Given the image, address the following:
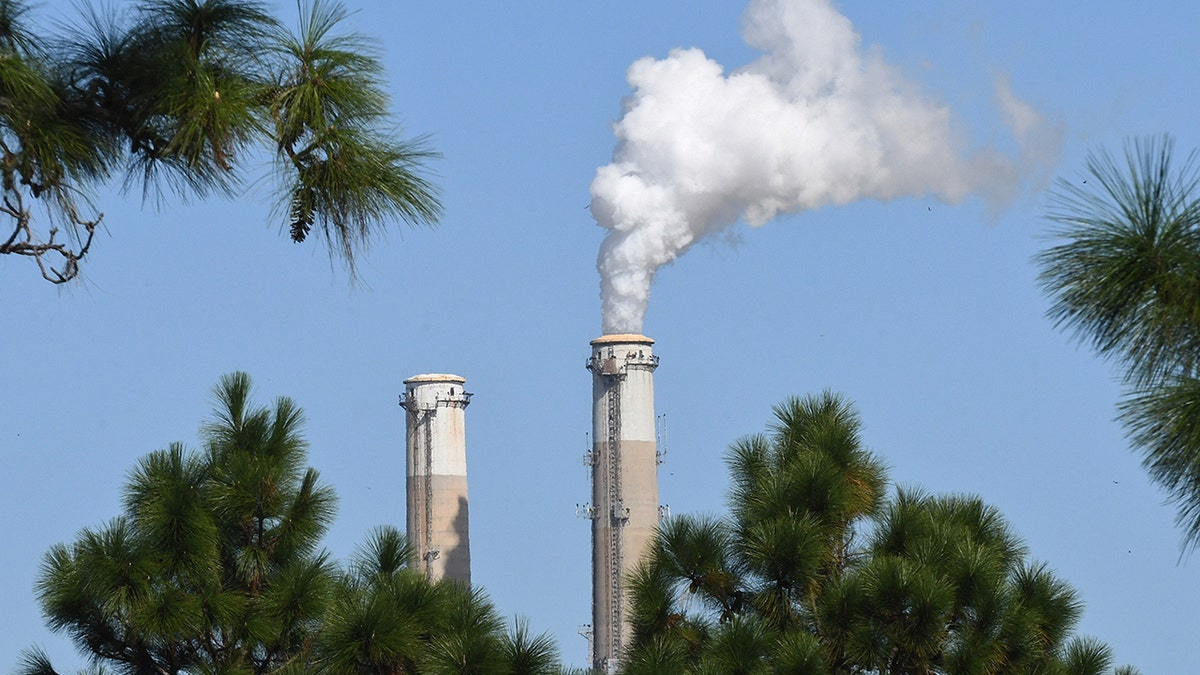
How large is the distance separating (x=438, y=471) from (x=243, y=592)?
5694cm

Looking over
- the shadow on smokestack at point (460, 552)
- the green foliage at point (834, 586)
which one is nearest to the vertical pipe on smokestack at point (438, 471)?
the shadow on smokestack at point (460, 552)

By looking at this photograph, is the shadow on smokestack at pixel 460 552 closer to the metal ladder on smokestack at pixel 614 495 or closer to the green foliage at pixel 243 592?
the metal ladder on smokestack at pixel 614 495

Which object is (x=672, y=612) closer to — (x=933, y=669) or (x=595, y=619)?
(x=933, y=669)

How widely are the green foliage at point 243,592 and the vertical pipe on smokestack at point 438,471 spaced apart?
53.5m

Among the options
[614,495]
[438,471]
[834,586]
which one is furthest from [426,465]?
[834,586]

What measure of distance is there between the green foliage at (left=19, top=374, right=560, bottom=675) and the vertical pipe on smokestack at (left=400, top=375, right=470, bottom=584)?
176 feet

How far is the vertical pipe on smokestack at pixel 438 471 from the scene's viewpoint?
6594 cm

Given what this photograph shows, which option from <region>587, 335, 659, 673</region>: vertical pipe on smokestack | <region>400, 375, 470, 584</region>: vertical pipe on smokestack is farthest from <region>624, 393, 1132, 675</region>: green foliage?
<region>400, 375, 470, 584</region>: vertical pipe on smokestack

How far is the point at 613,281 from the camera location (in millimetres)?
60062

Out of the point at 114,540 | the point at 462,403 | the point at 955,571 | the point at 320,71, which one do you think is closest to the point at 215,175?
the point at 320,71

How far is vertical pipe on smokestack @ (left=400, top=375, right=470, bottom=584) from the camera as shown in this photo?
2596 inches

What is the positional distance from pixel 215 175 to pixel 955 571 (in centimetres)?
846

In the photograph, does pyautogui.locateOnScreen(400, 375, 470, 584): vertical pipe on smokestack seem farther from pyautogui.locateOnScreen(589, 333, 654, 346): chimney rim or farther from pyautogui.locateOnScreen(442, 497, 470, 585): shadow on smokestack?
pyautogui.locateOnScreen(589, 333, 654, 346): chimney rim

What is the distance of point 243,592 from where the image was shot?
10.7 meters
